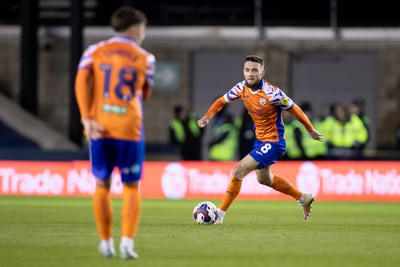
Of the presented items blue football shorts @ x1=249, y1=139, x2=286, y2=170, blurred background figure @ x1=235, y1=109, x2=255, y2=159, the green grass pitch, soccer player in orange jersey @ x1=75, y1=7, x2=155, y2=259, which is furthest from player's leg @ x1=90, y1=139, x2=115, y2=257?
blurred background figure @ x1=235, y1=109, x2=255, y2=159

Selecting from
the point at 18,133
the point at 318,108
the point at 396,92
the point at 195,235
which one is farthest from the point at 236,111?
the point at 195,235

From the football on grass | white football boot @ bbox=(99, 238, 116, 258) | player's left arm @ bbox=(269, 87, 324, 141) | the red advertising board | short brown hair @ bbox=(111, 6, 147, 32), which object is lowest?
the red advertising board

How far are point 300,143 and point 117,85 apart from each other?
44.4 feet

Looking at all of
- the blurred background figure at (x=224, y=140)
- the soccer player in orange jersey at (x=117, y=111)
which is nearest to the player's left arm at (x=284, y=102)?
the soccer player in orange jersey at (x=117, y=111)

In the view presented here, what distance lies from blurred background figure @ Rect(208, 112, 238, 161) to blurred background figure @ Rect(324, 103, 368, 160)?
203cm

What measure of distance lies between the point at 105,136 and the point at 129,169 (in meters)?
0.34

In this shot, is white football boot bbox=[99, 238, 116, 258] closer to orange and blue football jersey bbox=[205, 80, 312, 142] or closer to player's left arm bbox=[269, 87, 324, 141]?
orange and blue football jersey bbox=[205, 80, 312, 142]

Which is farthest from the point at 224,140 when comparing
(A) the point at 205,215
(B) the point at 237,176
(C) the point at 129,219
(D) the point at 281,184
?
(C) the point at 129,219

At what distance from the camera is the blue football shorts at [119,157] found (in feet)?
28.0

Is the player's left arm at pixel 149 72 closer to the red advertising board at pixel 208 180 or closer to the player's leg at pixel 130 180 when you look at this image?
the player's leg at pixel 130 180

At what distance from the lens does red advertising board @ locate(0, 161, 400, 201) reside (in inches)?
806

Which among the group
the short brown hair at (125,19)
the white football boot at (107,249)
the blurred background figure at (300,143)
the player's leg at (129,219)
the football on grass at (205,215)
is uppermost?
the short brown hair at (125,19)

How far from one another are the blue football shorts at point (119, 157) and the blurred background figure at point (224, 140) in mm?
13549

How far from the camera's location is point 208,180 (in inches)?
812
